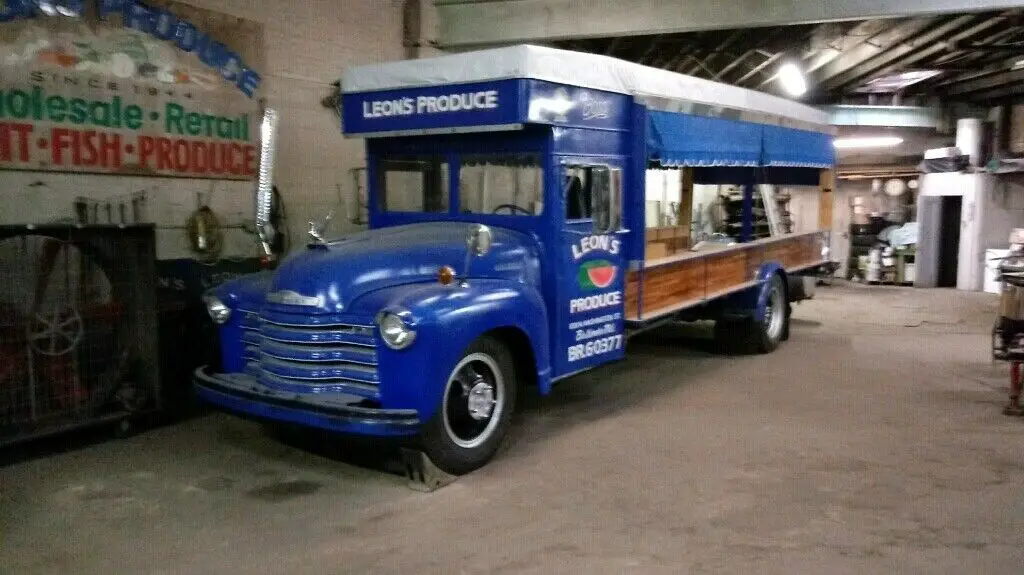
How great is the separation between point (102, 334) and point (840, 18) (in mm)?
7685

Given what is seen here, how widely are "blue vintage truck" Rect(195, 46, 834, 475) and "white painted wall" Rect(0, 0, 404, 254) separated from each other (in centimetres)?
195

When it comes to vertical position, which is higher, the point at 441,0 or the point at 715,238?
the point at 441,0

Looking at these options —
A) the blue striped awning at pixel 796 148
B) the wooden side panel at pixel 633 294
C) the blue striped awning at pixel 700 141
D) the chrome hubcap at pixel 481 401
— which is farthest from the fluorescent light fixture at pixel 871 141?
the chrome hubcap at pixel 481 401

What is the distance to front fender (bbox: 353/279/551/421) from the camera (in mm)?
4395

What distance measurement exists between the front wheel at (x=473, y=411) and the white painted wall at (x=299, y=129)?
3530mm

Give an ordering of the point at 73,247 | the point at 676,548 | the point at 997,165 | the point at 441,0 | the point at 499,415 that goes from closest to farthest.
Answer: the point at 676,548 < the point at 499,415 < the point at 73,247 < the point at 441,0 < the point at 997,165

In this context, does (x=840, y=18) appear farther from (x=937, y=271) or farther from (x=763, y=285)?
(x=937, y=271)

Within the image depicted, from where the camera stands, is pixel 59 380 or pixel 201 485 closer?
pixel 201 485

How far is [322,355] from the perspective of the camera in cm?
463

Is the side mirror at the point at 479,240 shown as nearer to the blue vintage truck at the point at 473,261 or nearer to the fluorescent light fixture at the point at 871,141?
the blue vintage truck at the point at 473,261

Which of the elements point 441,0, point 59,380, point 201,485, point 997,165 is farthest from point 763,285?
point 997,165

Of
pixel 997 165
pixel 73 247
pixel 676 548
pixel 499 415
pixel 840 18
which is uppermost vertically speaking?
pixel 840 18

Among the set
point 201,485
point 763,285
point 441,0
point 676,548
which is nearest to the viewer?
point 676,548

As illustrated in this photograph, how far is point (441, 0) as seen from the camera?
9.73 metres
